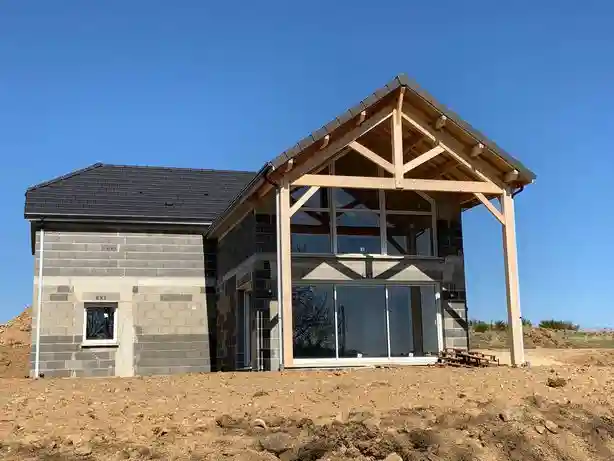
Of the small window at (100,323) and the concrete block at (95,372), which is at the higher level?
the small window at (100,323)

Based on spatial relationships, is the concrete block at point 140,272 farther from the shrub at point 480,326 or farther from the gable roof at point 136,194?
the shrub at point 480,326

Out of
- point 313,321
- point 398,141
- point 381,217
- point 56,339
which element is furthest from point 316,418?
point 56,339

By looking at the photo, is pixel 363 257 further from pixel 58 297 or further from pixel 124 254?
pixel 58 297

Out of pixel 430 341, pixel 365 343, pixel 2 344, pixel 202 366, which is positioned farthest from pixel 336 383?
pixel 2 344

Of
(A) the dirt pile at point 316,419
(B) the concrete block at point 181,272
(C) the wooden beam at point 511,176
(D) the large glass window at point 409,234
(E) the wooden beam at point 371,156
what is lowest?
(A) the dirt pile at point 316,419

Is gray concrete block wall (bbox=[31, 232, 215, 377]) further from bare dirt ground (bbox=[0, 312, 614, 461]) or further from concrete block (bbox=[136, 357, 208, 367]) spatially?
bare dirt ground (bbox=[0, 312, 614, 461])

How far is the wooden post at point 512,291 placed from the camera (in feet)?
48.5

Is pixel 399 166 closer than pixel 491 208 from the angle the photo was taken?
Yes

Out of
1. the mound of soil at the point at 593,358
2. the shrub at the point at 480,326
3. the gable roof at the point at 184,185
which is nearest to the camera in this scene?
the gable roof at the point at 184,185

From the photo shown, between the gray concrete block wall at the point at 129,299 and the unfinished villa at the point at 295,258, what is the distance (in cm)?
3

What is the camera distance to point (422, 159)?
49.4 feet

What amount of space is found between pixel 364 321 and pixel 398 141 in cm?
407

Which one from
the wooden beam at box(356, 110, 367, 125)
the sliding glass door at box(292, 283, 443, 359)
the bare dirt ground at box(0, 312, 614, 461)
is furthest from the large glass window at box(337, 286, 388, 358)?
the wooden beam at box(356, 110, 367, 125)

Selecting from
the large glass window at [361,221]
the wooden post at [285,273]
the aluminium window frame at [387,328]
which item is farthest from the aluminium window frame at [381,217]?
the wooden post at [285,273]
